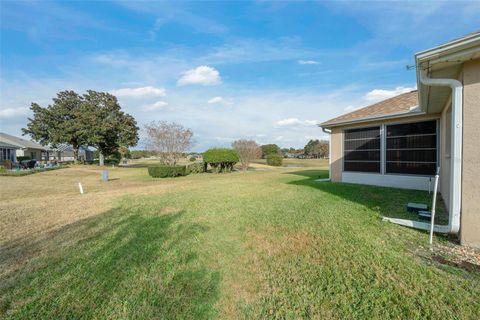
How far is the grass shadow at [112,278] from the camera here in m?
2.40

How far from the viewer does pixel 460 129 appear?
369cm

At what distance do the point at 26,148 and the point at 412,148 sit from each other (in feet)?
158

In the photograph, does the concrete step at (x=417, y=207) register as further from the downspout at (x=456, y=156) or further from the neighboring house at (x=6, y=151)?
the neighboring house at (x=6, y=151)

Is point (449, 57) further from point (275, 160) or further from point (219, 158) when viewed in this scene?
point (275, 160)

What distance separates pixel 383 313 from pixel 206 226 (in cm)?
344

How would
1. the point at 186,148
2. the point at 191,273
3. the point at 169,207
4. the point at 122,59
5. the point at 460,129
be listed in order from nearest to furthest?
the point at 191,273 < the point at 460,129 < the point at 169,207 < the point at 122,59 < the point at 186,148

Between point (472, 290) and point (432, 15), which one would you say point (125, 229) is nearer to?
point (472, 290)

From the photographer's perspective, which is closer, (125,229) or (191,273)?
(191,273)

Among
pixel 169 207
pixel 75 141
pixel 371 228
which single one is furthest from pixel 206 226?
pixel 75 141

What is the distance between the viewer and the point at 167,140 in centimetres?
2523

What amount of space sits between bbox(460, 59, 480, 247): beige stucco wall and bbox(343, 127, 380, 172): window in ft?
24.2

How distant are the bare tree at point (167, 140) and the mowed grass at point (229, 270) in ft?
65.9

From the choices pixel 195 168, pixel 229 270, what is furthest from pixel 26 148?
pixel 229 270

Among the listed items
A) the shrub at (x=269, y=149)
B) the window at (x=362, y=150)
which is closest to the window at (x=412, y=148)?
the window at (x=362, y=150)
